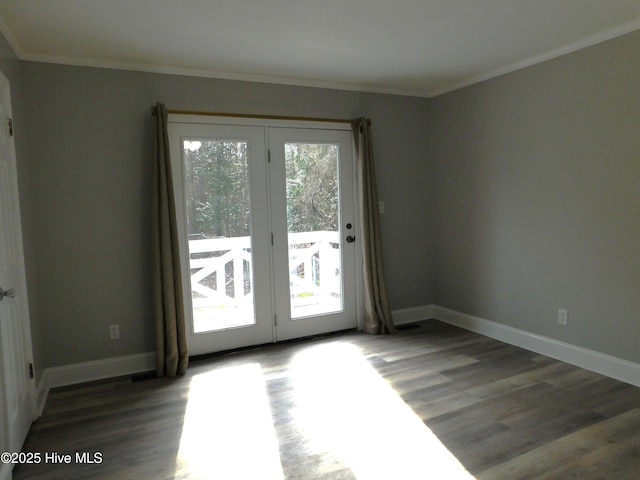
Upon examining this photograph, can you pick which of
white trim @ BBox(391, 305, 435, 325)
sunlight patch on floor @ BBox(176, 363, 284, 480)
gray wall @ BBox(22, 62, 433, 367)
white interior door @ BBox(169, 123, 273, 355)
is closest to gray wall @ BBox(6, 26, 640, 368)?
gray wall @ BBox(22, 62, 433, 367)

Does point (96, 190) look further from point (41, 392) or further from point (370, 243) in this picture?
point (370, 243)

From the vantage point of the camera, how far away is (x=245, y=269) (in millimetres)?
3871

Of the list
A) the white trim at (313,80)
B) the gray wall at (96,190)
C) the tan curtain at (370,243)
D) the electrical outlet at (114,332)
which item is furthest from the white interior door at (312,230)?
the electrical outlet at (114,332)

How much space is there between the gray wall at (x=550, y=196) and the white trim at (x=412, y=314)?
32cm

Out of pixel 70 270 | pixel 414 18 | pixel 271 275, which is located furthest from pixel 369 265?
pixel 70 270

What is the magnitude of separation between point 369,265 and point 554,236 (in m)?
1.64

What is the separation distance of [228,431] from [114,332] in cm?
148

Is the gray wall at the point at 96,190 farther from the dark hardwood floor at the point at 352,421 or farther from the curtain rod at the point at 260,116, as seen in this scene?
the dark hardwood floor at the point at 352,421

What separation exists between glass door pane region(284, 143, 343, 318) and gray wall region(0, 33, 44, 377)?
2.02 meters

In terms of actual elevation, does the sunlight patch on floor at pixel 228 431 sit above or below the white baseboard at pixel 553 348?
below

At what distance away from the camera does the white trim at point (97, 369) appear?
324 centimetres

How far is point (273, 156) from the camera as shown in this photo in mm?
3906

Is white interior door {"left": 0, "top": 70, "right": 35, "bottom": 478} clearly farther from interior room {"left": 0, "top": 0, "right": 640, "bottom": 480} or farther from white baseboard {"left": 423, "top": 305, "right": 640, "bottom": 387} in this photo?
white baseboard {"left": 423, "top": 305, "right": 640, "bottom": 387}

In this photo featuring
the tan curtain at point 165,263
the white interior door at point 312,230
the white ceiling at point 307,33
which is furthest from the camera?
the white interior door at point 312,230
